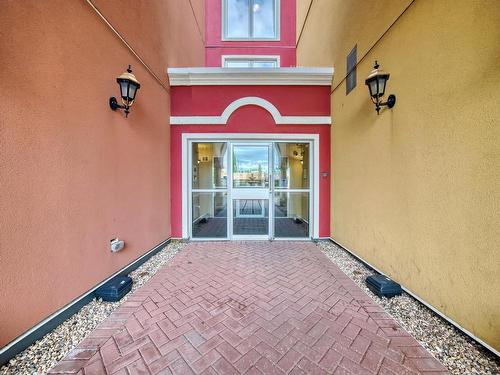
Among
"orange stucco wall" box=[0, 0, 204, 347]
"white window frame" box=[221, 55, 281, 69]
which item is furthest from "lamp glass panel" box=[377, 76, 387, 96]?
"white window frame" box=[221, 55, 281, 69]

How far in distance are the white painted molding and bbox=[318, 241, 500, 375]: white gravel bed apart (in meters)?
4.11

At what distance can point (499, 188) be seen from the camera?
5.11ft

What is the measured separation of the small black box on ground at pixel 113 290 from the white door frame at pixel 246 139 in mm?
2064

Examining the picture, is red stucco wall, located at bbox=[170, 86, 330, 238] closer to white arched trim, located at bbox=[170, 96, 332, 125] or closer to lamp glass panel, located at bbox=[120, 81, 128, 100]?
white arched trim, located at bbox=[170, 96, 332, 125]

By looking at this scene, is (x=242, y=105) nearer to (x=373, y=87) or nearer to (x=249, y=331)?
(x=373, y=87)

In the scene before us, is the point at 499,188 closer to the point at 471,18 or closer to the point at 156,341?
the point at 471,18

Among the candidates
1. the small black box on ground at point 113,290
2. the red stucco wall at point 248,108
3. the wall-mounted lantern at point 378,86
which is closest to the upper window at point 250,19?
the red stucco wall at point 248,108

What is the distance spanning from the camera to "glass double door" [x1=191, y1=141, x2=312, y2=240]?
4.63 meters

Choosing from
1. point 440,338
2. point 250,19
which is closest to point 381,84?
point 440,338

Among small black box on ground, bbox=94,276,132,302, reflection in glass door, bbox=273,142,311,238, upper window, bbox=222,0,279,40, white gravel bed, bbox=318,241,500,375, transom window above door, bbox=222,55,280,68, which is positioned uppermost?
upper window, bbox=222,0,279,40

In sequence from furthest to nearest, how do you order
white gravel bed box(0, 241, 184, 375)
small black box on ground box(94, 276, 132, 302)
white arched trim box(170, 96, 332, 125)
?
white arched trim box(170, 96, 332, 125) → small black box on ground box(94, 276, 132, 302) → white gravel bed box(0, 241, 184, 375)

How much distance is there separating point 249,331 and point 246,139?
142 inches

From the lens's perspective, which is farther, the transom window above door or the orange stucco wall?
the transom window above door

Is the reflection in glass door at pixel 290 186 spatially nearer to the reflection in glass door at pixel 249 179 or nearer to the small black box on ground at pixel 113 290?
the reflection in glass door at pixel 249 179
